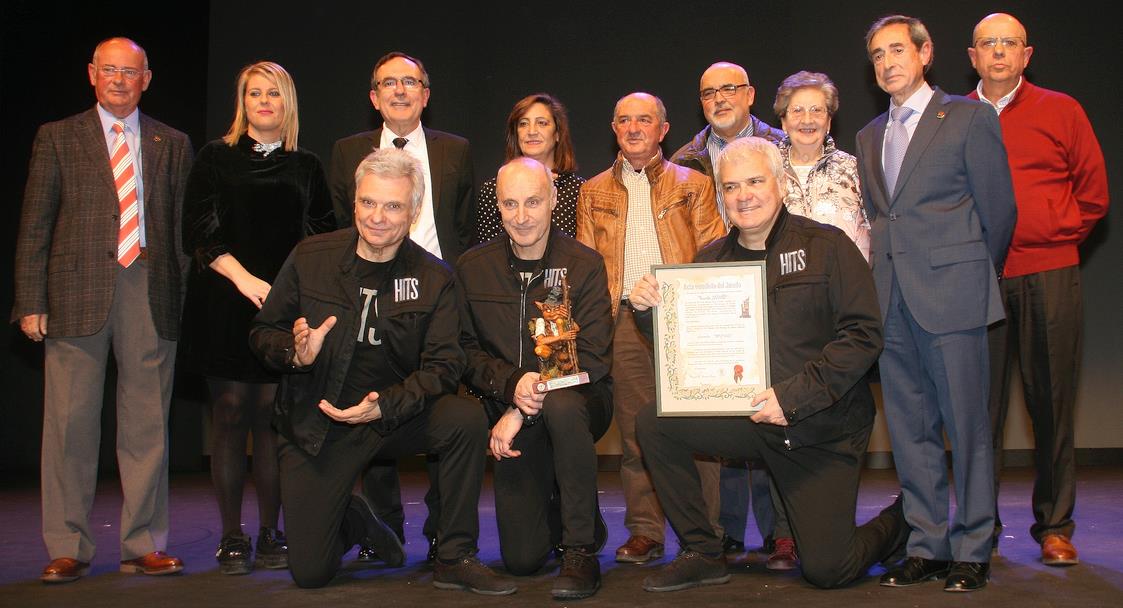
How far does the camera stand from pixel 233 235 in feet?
12.0

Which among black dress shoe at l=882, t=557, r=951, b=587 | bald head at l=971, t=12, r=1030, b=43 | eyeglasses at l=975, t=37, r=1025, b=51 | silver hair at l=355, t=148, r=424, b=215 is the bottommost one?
black dress shoe at l=882, t=557, r=951, b=587

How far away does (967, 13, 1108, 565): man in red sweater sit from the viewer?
12.0 feet

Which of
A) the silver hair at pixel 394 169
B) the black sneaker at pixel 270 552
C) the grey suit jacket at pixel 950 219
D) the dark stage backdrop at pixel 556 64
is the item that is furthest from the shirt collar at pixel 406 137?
the dark stage backdrop at pixel 556 64

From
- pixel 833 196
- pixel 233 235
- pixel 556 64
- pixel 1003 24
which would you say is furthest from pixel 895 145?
pixel 556 64

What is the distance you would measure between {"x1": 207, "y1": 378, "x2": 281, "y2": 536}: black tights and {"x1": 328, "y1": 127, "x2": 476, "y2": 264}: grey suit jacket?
0.82m

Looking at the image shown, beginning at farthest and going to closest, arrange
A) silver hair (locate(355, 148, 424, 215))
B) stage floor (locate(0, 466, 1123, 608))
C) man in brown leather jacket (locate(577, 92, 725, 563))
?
man in brown leather jacket (locate(577, 92, 725, 563)) < silver hair (locate(355, 148, 424, 215)) < stage floor (locate(0, 466, 1123, 608))

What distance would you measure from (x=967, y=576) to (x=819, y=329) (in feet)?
2.76

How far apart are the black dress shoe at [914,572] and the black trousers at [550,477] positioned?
0.92 meters

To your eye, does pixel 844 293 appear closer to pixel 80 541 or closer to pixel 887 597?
pixel 887 597

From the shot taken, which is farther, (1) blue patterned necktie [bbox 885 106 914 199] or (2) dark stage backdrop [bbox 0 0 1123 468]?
(2) dark stage backdrop [bbox 0 0 1123 468]

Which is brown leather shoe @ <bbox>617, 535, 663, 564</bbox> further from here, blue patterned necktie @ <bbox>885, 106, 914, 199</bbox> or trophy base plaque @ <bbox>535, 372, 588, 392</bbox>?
blue patterned necktie @ <bbox>885, 106, 914, 199</bbox>

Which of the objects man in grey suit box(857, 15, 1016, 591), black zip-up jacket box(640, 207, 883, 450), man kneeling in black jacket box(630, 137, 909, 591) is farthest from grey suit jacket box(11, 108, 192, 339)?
man in grey suit box(857, 15, 1016, 591)

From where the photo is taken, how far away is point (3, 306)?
641 cm

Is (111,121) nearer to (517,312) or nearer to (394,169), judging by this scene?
(394,169)
